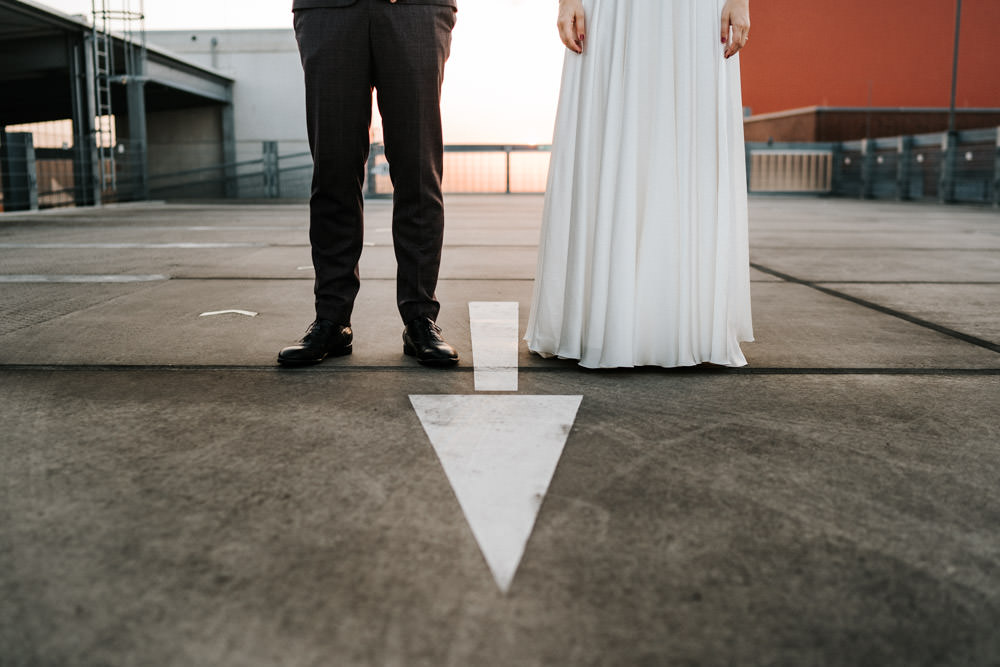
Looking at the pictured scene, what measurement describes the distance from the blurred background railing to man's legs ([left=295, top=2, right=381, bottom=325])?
33.0 feet

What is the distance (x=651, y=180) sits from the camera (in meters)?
1.97

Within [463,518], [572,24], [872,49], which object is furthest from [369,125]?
[872,49]

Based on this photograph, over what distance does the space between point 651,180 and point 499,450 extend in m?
0.88

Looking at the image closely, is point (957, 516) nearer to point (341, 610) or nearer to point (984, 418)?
point (984, 418)

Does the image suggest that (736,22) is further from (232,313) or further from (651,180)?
(232,313)

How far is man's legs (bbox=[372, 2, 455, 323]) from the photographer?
2.03 meters

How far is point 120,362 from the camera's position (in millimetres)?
2014

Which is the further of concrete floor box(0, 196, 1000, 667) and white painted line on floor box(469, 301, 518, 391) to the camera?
white painted line on floor box(469, 301, 518, 391)

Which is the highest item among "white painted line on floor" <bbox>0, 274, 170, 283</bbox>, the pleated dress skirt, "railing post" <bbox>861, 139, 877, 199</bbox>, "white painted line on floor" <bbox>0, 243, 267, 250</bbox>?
"railing post" <bbox>861, 139, 877, 199</bbox>

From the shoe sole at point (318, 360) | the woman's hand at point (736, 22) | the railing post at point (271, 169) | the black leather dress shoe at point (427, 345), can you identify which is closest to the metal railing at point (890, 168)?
the railing post at point (271, 169)

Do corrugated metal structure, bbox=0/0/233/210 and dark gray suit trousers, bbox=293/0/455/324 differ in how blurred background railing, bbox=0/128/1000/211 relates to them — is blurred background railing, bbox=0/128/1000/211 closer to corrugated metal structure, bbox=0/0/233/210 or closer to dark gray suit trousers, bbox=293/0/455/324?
corrugated metal structure, bbox=0/0/233/210

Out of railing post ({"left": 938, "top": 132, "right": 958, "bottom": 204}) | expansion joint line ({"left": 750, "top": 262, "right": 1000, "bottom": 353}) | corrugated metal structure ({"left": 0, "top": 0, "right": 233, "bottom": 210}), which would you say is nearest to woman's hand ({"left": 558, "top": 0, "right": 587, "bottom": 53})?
expansion joint line ({"left": 750, "top": 262, "right": 1000, "bottom": 353})

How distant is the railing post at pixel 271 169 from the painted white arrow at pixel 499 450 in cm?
1627

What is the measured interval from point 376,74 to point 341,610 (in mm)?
1535
